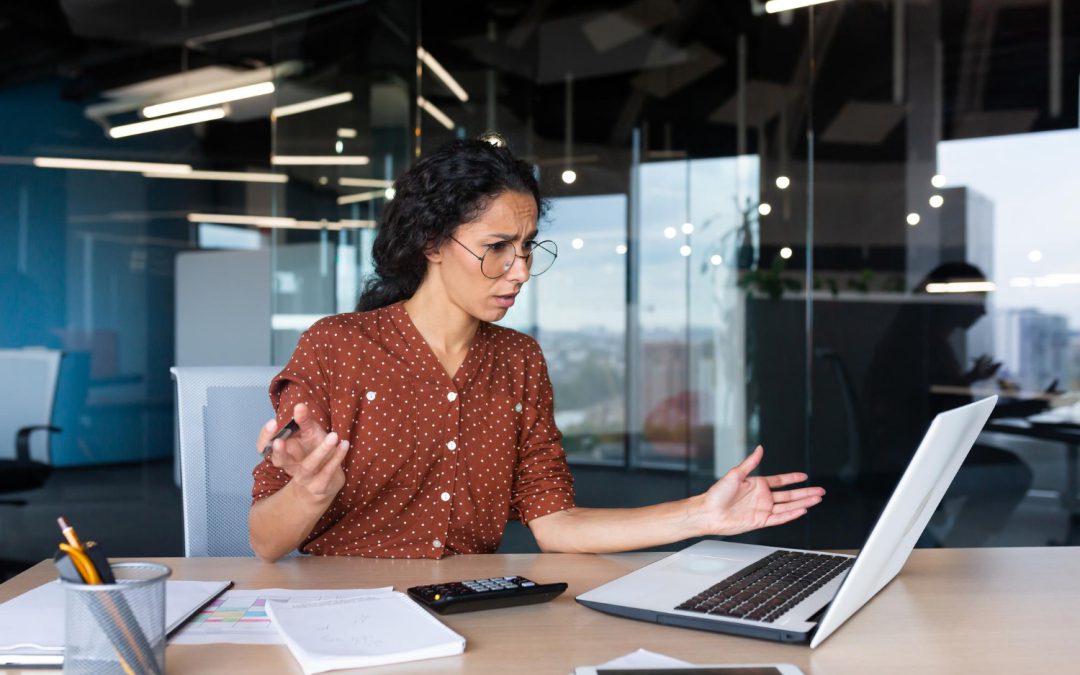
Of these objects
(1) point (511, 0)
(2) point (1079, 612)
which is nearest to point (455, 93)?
(1) point (511, 0)

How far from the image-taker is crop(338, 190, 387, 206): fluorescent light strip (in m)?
4.35

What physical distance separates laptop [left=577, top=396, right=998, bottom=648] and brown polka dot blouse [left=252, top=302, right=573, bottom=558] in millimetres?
443

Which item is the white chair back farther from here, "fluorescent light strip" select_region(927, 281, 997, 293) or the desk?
"fluorescent light strip" select_region(927, 281, 997, 293)

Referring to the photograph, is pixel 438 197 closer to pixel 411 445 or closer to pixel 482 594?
pixel 411 445

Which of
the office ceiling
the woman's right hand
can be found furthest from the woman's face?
the office ceiling

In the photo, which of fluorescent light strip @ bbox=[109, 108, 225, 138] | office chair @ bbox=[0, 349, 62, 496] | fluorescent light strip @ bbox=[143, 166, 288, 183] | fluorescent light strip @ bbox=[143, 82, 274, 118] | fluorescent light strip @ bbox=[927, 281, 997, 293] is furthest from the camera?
fluorescent light strip @ bbox=[143, 82, 274, 118]

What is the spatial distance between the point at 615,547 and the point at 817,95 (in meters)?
3.31

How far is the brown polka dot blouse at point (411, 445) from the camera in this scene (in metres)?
1.75

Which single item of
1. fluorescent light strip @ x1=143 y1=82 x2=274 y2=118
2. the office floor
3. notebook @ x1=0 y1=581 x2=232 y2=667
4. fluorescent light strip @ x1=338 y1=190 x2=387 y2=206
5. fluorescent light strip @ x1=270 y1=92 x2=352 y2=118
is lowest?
the office floor

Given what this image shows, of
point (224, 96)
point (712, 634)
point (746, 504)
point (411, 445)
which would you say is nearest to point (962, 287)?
point (746, 504)

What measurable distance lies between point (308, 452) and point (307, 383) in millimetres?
410

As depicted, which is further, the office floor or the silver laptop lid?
the office floor

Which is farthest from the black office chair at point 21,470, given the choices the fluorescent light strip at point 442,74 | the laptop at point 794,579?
the laptop at point 794,579

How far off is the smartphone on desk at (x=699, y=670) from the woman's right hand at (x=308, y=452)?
1.46 ft
